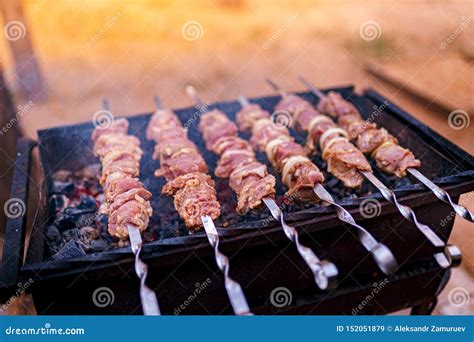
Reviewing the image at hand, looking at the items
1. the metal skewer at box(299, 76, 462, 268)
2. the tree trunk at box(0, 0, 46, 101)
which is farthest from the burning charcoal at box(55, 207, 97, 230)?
the tree trunk at box(0, 0, 46, 101)

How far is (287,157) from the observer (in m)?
3.62

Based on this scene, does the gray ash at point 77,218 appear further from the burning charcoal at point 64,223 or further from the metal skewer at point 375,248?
the metal skewer at point 375,248

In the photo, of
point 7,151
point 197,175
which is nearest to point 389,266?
point 197,175

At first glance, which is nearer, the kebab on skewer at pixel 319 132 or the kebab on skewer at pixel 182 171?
the kebab on skewer at pixel 319 132

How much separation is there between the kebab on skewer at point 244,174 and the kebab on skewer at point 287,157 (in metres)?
0.08

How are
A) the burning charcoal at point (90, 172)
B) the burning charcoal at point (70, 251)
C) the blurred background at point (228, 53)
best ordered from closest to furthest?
1. the burning charcoal at point (70, 251)
2. the burning charcoal at point (90, 172)
3. the blurred background at point (228, 53)

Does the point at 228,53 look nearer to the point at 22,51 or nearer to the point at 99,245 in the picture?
the point at 22,51

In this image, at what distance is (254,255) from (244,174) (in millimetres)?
696

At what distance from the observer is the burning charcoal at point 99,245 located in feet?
10.2

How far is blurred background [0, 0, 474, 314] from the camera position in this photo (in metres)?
6.93

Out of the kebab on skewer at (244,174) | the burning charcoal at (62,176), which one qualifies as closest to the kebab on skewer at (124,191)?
the burning charcoal at (62,176)

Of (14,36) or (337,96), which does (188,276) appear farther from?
(14,36)

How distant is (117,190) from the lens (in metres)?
3.19

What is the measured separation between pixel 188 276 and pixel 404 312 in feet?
8.98
